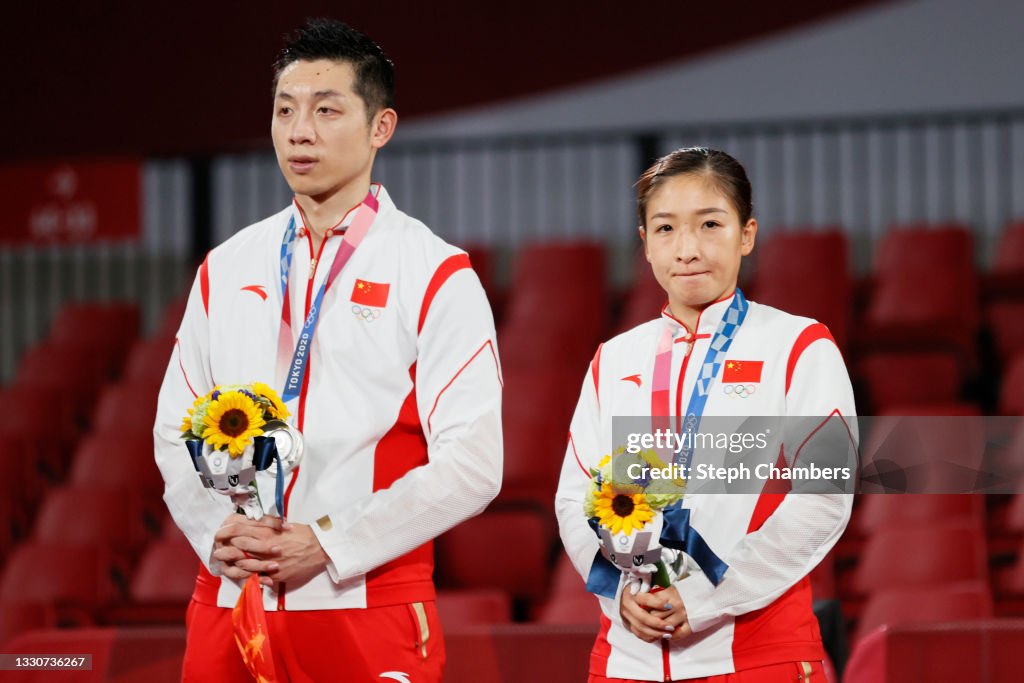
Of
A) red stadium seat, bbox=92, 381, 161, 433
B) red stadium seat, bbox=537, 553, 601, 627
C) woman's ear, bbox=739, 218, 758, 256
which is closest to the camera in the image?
woman's ear, bbox=739, 218, 758, 256

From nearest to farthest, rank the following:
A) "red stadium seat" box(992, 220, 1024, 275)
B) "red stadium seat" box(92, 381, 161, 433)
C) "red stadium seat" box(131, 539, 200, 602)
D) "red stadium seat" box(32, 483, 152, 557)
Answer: "red stadium seat" box(131, 539, 200, 602), "red stadium seat" box(32, 483, 152, 557), "red stadium seat" box(92, 381, 161, 433), "red stadium seat" box(992, 220, 1024, 275)

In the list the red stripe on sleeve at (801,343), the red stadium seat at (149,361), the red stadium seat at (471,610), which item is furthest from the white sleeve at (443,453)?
the red stadium seat at (149,361)

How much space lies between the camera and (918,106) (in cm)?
764

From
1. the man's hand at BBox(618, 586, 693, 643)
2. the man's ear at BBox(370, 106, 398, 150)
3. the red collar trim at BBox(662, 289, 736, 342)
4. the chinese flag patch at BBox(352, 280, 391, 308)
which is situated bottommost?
the man's hand at BBox(618, 586, 693, 643)

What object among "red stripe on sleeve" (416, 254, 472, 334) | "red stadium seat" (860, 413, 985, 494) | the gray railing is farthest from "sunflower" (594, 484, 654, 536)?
the gray railing

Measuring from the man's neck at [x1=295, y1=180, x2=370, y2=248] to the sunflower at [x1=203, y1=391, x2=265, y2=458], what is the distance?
33cm

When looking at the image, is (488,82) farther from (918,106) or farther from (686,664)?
(686,664)

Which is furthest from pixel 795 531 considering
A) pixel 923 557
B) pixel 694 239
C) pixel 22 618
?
pixel 22 618

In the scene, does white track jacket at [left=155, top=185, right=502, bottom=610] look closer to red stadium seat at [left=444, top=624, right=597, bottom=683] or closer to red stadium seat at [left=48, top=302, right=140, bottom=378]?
red stadium seat at [left=444, top=624, right=597, bottom=683]

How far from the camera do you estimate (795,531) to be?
6.98ft

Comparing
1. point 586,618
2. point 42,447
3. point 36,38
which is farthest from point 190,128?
point 586,618

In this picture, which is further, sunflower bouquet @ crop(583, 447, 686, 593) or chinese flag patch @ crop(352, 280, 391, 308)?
chinese flag patch @ crop(352, 280, 391, 308)

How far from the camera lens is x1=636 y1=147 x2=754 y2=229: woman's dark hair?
228 cm

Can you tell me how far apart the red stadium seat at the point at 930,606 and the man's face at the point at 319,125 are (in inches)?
81.7
